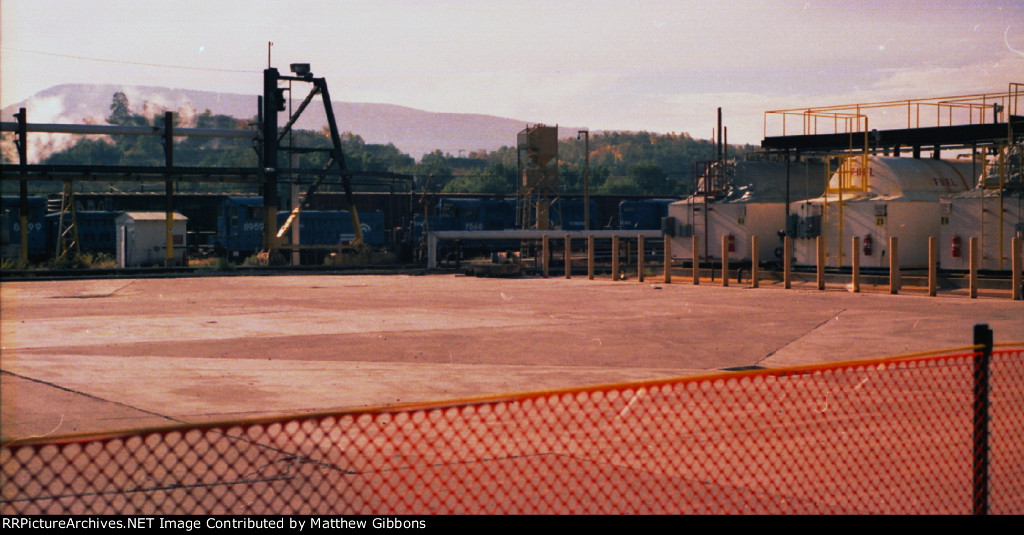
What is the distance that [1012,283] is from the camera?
80.5ft

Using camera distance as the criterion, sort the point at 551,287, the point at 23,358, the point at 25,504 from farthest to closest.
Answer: the point at 551,287, the point at 23,358, the point at 25,504

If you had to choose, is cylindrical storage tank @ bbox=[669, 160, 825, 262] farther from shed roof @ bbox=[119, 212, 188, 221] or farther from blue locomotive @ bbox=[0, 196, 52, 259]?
blue locomotive @ bbox=[0, 196, 52, 259]

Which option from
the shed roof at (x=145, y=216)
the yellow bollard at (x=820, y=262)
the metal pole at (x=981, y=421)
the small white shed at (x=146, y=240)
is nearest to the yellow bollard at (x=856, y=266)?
the yellow bollard at (x=820, y=262)

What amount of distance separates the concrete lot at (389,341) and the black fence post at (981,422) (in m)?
6.11

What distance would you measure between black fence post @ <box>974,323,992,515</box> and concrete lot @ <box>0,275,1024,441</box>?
6.11 m

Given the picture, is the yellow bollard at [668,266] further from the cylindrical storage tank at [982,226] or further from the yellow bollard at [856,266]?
the cylindrical storage tank at [982,226]

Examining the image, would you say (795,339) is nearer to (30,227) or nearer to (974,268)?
(974,268)

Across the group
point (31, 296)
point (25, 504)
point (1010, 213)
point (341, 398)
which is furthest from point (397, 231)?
point (25, 504)

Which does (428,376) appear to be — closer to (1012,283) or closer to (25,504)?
(25,504)

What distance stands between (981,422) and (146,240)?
138 ft

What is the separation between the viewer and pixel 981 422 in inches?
230

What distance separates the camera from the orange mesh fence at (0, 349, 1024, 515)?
6.53m

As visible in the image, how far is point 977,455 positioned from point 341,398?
6817 mm

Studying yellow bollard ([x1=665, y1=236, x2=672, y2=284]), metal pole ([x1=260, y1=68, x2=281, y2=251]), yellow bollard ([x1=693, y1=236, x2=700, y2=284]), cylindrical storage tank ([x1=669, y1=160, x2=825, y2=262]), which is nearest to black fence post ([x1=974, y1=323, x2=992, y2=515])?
yellow bollard ([x1=693, y1=236, x2=700, y2=284])
